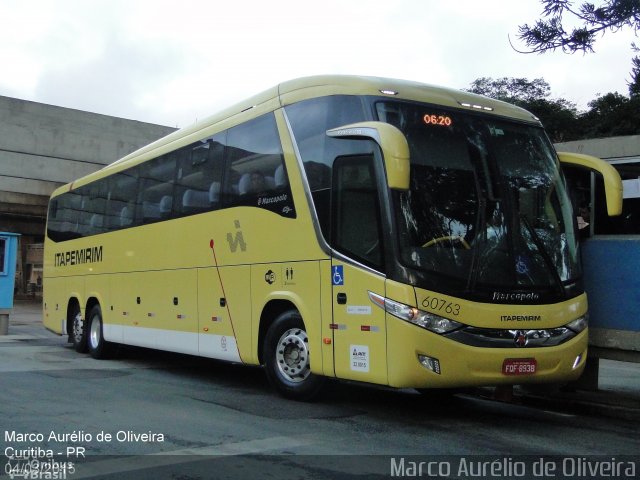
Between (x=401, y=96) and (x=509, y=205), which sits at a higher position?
(x=401, y=96)

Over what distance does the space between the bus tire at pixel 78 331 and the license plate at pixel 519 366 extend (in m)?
10.4

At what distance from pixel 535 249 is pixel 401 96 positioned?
217cm

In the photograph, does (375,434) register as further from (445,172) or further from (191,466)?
(445,172)

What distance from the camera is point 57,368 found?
12.7m

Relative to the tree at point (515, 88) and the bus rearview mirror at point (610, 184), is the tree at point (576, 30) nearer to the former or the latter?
the bus rearview mirror at point (610, 184)

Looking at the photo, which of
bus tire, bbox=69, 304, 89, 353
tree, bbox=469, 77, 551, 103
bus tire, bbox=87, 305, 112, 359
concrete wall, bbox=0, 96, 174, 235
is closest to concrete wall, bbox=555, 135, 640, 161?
bus tire, bbox=87, 305, 112, 359

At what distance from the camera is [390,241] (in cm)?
750

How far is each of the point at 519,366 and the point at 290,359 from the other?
9.04 ft

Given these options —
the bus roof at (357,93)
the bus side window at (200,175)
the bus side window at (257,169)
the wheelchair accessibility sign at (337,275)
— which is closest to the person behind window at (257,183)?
the bus side window at (257,169)

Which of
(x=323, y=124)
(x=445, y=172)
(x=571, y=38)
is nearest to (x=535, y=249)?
(x=445, y=172)

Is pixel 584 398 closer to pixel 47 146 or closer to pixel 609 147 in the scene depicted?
pixel 609 147

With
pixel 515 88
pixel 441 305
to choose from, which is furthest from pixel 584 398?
pixel 515 88

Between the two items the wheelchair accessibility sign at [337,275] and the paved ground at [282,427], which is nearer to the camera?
the paved ground at [282,427]

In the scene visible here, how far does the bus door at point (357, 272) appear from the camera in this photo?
7.62 m
